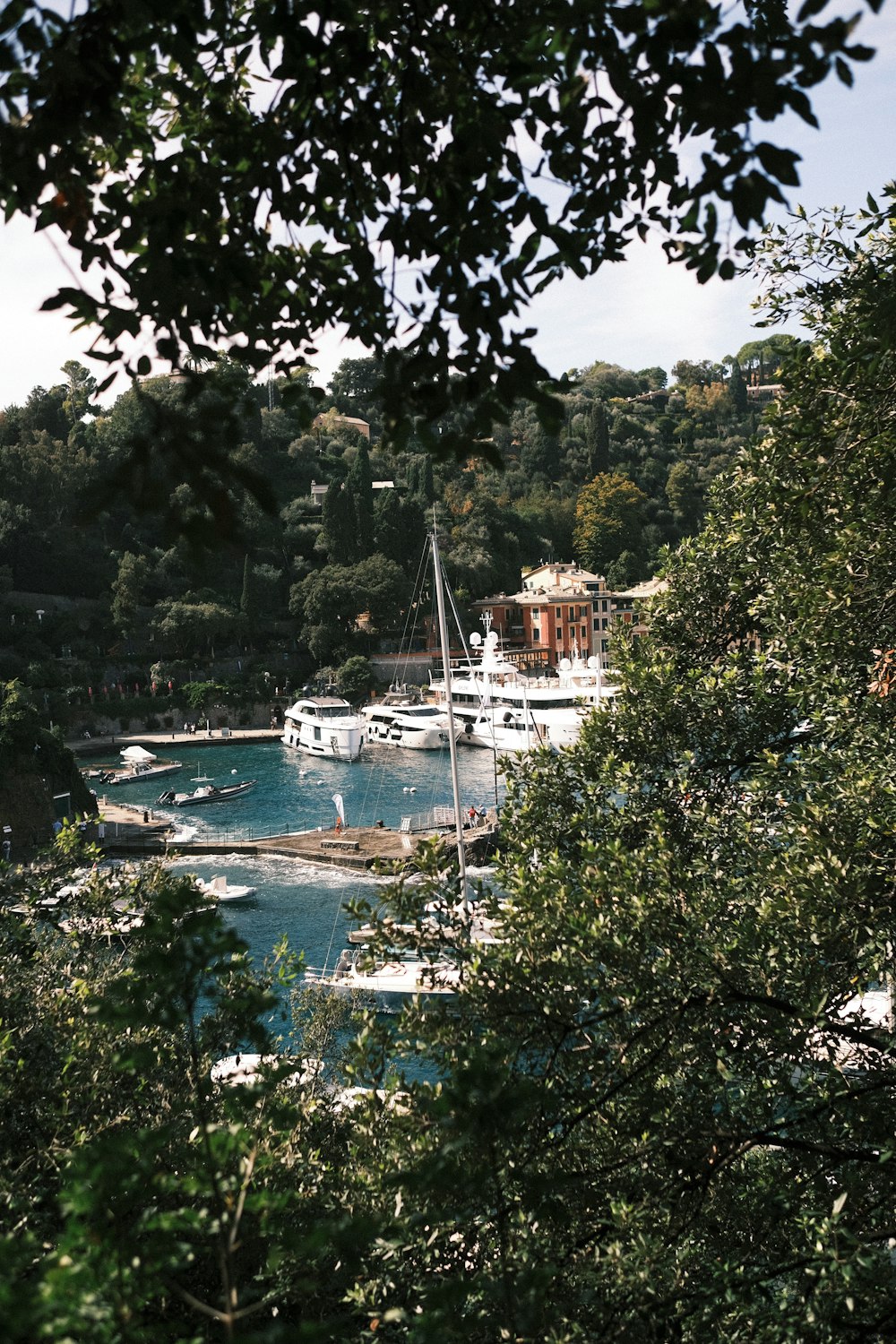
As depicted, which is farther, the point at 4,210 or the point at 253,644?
the point at 253,644

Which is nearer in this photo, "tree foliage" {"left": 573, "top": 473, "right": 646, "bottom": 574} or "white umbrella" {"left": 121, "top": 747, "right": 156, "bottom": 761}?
"white umbrella" {"left": 121, "top": 747, "right": 156, "bottom": 761}

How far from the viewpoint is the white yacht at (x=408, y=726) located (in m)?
42.1

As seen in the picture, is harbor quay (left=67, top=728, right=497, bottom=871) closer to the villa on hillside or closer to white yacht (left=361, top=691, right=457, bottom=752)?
white yacht (left=361, top=691, right=457, bottom=752)

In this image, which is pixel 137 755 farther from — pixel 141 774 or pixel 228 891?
pixel 228 891

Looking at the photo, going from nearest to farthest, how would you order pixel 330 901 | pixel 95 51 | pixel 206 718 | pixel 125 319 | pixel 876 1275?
pixel 95 51
pixel 125 319
pixel 876 1275
pixel 330 901
pixel 206 718

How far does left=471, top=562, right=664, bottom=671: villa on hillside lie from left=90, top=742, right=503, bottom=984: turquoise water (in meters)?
13.9

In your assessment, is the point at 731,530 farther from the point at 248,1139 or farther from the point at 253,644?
the point at 253,644

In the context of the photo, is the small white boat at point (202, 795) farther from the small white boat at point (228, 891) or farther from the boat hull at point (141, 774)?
the small white boat at point (228, 891)

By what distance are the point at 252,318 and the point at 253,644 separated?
52336mm

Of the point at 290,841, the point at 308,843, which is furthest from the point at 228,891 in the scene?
the point at 290,841

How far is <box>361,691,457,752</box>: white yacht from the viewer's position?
42125mm

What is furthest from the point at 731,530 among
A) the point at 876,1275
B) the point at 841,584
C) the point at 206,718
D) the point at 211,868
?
the point at 206,718

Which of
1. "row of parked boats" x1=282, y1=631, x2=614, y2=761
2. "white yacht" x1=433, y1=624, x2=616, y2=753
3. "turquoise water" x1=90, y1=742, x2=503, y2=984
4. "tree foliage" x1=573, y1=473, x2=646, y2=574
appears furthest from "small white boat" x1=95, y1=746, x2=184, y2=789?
"tree foliage" x1=573, y1=473, x2=646, y2=574

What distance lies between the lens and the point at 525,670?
54.0 m
